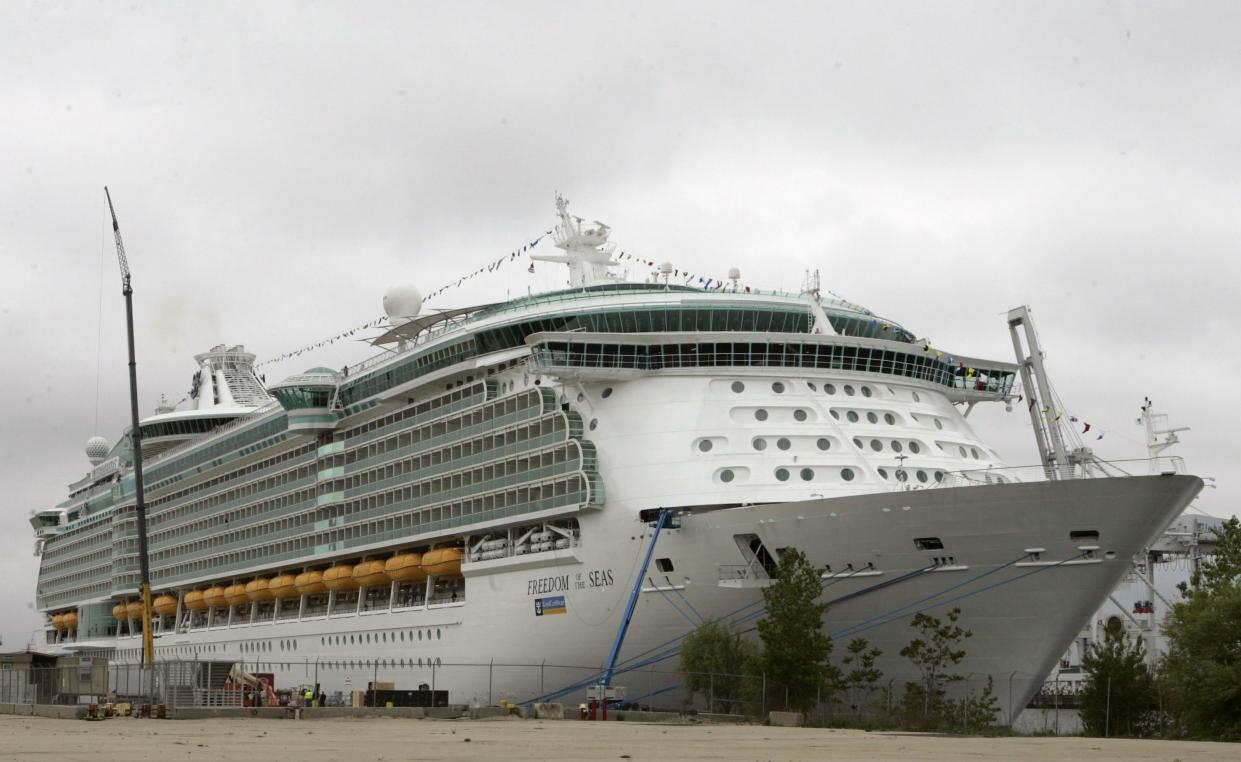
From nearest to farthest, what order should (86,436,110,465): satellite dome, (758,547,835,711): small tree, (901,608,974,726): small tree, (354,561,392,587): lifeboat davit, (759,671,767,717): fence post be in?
(901,608,974,726): small tree
(758,547,835,711): small tree
(759,671,767,717): fence post
(354,561,392,587): lifeboat davit
(86,436,110,465): satellite dome

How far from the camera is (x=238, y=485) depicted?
2648 inches

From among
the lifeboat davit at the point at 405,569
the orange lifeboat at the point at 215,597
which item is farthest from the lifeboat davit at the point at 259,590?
the lifeboat davit at the point at 405,569

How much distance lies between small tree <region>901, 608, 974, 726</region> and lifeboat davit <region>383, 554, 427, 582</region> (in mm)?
20692

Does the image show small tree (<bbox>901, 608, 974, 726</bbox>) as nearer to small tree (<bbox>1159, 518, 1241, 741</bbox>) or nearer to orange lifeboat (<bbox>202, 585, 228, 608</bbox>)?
small tree (<bbox>1159, 518, 1241, 741</bbox>)

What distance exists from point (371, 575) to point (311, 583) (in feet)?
20.2

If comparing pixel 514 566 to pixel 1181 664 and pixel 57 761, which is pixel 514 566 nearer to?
pixel 1181 664

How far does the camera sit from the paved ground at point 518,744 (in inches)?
756

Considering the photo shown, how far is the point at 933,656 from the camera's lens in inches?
1332

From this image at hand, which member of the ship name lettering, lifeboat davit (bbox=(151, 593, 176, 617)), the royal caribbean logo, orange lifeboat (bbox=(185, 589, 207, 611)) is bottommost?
lifeboat davit (bbox=(151, 593, 176, 617))

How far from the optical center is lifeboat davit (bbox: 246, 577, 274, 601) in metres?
61.7

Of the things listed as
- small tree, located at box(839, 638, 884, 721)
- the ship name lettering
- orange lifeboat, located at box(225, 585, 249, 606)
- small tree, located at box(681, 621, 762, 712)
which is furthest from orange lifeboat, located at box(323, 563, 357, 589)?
small tree, located at box(839, 638, 884, 721)

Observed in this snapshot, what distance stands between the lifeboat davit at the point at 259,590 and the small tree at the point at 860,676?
110ft

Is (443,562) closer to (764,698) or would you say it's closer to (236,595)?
(764,698)

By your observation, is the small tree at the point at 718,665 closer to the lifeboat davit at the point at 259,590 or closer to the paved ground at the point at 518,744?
the paved ground at the point at 518,744
